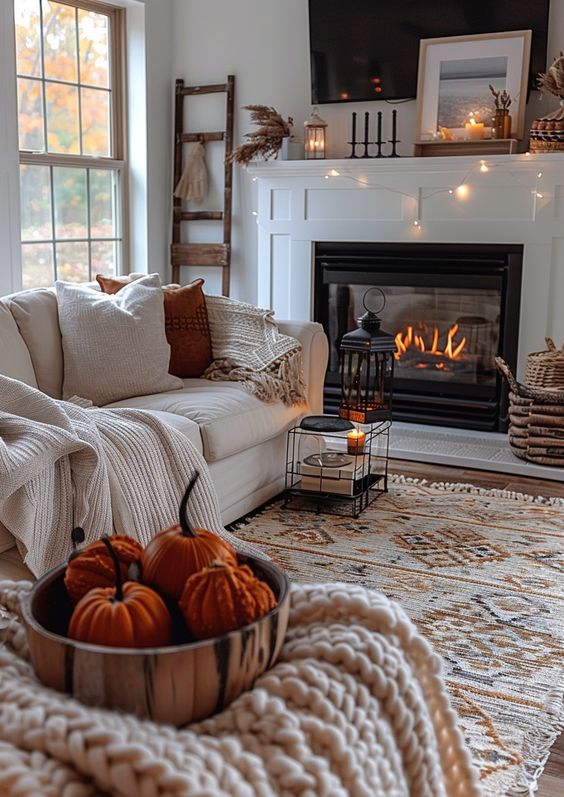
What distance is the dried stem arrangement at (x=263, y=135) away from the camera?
5.03 m

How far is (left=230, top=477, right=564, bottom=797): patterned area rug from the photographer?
78.7 inches

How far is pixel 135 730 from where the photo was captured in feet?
3.00

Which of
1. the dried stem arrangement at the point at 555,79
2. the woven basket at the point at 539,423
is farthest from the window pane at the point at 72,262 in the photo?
the dried stem arrangement at the point at 555,79

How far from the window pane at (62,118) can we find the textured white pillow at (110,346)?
193 cm

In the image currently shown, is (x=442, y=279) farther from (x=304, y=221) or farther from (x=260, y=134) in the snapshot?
(x=260, y=134)

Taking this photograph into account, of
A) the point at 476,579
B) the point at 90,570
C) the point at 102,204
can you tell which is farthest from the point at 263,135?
the point at 90,570

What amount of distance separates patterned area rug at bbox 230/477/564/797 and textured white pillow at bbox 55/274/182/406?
66 cm

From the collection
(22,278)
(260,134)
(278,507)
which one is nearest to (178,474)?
(278,507)

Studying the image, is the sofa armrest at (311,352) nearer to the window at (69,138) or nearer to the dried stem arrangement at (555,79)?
Answer: the dried stem arrangement at (555,79)

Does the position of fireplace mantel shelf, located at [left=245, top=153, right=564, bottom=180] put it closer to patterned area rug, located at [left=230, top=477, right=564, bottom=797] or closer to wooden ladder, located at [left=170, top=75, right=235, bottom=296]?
wooden ladder, located at [left=170, top=75, right=235, bottom=296]

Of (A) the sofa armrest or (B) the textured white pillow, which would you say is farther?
(A) the sofa armrest

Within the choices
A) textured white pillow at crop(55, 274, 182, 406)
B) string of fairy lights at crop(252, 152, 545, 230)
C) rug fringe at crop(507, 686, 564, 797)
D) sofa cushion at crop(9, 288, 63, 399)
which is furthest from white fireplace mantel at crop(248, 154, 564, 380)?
rug fringe at crop(507, 686, 564, 797)

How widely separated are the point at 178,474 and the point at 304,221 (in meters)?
2.68

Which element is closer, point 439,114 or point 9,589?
point 9,589
